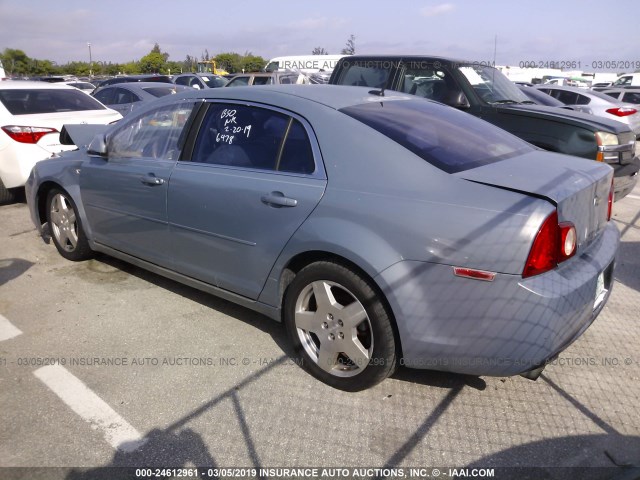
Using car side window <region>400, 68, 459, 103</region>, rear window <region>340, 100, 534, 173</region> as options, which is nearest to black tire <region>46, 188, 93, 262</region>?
rear window <region>340, 100, 534, 173</region>

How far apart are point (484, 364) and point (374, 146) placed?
1.23 m

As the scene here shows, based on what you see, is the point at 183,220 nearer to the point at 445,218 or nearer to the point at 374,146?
the point at 374,146

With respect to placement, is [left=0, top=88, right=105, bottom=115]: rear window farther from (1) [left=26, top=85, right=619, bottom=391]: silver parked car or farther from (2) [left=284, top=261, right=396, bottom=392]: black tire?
(2) [left=284, top=261, right=396, bottom=392]: black tire

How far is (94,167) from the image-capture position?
438 centimetres

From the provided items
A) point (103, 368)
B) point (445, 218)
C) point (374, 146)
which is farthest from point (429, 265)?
point (103, 368)

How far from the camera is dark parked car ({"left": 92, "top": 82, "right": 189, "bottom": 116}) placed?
11234 millimetres

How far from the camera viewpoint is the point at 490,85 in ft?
22.1

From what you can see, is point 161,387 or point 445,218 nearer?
point 445,218

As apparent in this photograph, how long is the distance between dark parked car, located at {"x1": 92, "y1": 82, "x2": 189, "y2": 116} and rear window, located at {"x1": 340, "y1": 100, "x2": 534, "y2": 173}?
8.81 meters

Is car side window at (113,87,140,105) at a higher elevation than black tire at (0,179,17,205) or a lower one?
higher

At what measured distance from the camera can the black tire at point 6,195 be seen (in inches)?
274

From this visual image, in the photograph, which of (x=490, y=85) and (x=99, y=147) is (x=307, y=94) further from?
(x=490, y=85)

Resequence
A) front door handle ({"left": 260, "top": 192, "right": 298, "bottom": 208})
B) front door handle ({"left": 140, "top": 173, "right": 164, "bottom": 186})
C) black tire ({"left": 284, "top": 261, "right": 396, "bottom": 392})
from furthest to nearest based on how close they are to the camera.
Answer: front door handle ({"left": 140, "top": 173, "right": 164, "bottom": 186}) < front door handle ({"left": 260, "top": 192, "right": 298, "bottom": 208}) < black tire ({"left": 284, "top": 261, "right": 396, "bottom": 392})

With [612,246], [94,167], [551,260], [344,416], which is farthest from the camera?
[94,167]
